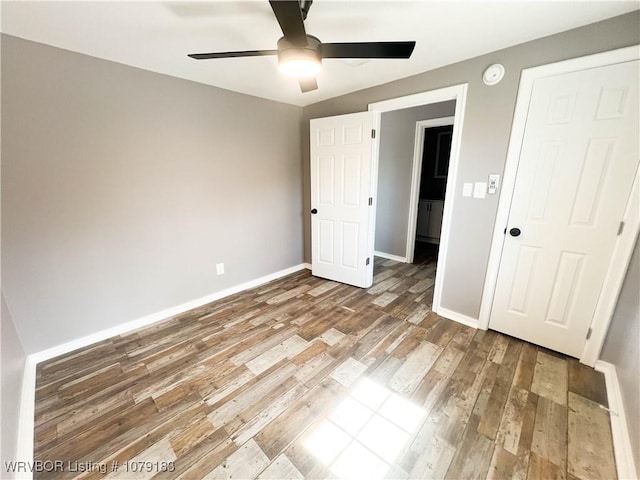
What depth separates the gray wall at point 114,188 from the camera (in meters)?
1.74

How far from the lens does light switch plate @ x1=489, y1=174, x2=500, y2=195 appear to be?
205 centimetres

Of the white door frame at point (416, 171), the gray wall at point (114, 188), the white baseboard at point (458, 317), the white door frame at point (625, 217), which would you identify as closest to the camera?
the white door frame at point (625, 217)

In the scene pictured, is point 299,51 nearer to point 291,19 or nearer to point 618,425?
point 291,19

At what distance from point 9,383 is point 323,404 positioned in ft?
5.65

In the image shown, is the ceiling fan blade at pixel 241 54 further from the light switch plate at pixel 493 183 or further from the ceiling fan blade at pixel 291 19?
the light switch plate at pixel 493 183

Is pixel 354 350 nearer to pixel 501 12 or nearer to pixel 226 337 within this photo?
pixel 226 337

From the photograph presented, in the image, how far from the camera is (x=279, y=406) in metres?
1.58

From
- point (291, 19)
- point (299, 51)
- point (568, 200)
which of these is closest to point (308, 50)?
point (299, 51)

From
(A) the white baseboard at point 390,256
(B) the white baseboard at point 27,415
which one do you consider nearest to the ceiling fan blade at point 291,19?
(B) the white baseboard at point 27,415

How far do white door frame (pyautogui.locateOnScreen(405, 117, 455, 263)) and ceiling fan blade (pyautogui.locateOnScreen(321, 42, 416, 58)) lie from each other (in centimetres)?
246

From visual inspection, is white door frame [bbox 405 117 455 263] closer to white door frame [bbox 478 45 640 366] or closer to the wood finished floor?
white door frame [bbox 478 45 640 366]

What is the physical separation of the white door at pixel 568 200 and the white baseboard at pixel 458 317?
28 cm

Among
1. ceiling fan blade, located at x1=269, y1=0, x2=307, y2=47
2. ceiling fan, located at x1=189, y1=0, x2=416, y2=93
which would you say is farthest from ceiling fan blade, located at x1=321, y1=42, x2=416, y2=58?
ceiling fan blade, located at x1=269, y1=0, x2=307, y2=47

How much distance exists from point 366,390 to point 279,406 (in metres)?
0.57
